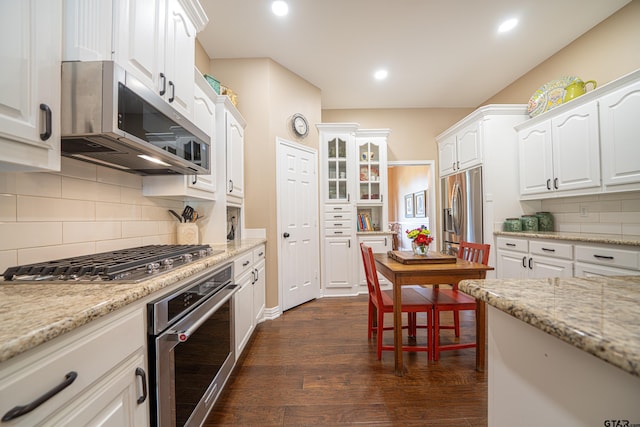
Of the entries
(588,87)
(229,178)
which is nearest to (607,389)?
(229,178)

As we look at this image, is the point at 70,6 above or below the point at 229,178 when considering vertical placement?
above

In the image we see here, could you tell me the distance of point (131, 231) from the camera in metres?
1.60

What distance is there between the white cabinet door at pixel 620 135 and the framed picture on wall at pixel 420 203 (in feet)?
10.8

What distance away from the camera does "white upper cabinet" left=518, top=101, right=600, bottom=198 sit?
2307 mm

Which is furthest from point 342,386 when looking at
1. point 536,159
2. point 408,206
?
point 408,206

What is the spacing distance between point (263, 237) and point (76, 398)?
7.53 ft

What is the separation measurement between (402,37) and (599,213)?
2706 mm

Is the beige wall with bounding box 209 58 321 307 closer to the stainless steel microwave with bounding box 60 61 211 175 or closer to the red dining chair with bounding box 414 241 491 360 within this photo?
the stainless steel microwave with bounding box 60 61 211 175

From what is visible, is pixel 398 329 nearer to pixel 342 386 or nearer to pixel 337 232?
pixel 342 386

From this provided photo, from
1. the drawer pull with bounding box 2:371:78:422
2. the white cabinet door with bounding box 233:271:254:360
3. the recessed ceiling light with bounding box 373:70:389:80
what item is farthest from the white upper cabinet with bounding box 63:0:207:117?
the recessed ceiling light with bounding box 373:70:389:80

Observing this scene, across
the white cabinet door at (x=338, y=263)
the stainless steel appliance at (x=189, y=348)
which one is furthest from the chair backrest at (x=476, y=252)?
the stainless steel appliance at (x=189, y=348)

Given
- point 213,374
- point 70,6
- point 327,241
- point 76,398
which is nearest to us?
point 76,398

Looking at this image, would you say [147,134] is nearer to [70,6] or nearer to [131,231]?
[70,6]

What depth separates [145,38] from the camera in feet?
4.05
